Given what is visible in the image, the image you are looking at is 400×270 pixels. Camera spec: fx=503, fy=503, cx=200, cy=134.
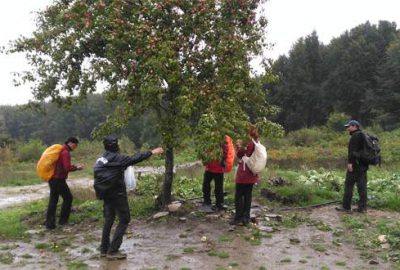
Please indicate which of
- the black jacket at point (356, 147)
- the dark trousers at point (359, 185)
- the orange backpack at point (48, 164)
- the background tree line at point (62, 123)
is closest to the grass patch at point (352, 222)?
the dark trousers at point (359, 185)

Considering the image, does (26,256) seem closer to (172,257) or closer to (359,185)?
(172,257)

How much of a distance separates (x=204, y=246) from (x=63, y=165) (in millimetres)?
3575

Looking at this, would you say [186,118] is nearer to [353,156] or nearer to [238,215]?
[238,215]

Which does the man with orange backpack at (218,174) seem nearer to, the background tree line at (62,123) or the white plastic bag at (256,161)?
the white plastic bag at (256,161)

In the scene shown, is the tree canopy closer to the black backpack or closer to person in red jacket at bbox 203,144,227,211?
person in red jacket at bbox 203,144,227,211

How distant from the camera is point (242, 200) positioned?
9938 mm

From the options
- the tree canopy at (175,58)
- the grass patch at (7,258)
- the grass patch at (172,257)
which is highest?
the tree canopy at (175,58)

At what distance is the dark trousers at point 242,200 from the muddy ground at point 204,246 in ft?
1.05

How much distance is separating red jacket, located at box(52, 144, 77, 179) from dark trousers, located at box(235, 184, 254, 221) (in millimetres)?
3422

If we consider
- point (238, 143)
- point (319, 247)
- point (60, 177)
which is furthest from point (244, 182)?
point (60, 177)

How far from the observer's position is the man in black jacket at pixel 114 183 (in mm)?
7930

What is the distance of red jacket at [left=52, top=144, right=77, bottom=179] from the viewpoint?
10258 millimetres

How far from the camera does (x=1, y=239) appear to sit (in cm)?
984

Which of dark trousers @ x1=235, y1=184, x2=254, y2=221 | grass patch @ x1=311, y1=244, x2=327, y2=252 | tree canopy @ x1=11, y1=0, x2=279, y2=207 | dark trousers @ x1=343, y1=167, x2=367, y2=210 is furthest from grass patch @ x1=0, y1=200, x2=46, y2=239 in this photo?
dark trousers @ x1=343, y1=167, x2=367, y2=210
